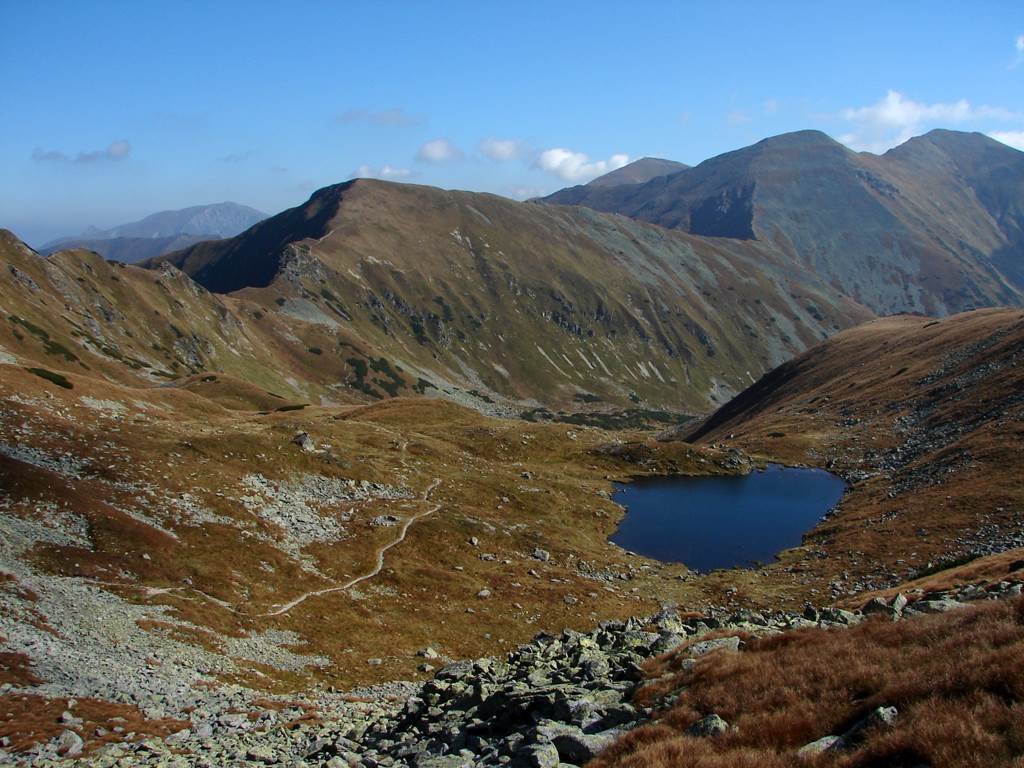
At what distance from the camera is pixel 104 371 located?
522ft

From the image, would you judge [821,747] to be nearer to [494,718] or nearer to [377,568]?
[494,718]

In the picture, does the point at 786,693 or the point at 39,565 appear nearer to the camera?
the point at 786,693

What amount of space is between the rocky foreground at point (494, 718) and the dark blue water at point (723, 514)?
54698 millimetres

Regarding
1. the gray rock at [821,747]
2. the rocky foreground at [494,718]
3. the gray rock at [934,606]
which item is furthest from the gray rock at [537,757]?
the gray rock at [934,606]

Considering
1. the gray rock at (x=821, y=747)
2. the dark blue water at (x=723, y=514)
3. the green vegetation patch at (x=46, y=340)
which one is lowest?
the dark blue water at (x=723, y=514)

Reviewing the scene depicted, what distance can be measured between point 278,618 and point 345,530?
21.2 m

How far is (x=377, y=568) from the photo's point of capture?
217 ft

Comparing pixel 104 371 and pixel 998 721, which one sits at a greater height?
pixel 104 371

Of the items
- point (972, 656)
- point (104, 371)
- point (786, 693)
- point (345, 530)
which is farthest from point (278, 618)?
point (104, 371)

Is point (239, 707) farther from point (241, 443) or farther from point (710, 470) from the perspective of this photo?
point (710, 470)

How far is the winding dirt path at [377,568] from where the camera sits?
177 feet

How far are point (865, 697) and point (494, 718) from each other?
507 inches

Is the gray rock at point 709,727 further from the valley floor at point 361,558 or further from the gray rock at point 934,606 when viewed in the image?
the gray rock at point 934,606

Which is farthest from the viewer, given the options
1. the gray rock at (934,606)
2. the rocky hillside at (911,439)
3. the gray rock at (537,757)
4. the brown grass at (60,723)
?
the rocky hillside at (911,439)
